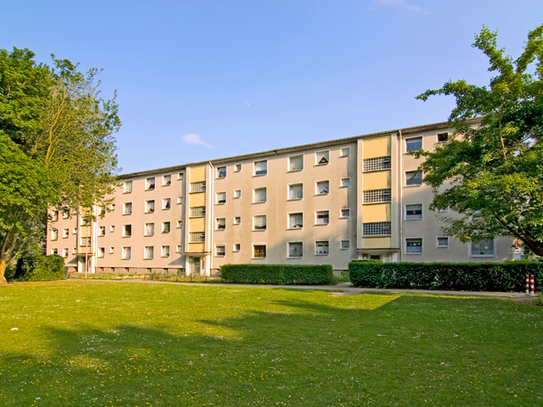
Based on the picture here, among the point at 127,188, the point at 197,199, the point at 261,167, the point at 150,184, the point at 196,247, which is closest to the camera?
the point at 261,167

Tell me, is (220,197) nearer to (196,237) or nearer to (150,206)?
(196,237)

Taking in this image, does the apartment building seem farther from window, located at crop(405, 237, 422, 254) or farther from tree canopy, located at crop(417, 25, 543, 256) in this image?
tree canopy, located at crop(417, 25, 543, 256)

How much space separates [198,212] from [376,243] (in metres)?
23.2

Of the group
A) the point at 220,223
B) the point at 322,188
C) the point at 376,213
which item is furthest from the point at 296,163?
the point at 220,223

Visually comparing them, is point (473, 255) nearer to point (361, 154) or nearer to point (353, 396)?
point (361, 154)

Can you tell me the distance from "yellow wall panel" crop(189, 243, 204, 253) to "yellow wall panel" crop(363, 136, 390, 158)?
75.2 feet

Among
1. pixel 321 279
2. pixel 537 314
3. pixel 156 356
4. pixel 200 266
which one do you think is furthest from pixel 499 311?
pixel 200 266

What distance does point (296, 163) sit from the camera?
44031 millimetres

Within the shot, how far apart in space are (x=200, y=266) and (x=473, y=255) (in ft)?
100

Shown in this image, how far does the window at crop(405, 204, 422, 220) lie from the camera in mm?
35906

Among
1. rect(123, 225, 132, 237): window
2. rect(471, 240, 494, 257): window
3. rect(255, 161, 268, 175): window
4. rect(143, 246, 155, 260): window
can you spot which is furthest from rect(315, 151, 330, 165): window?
rect(123, 225, 132, 237): window

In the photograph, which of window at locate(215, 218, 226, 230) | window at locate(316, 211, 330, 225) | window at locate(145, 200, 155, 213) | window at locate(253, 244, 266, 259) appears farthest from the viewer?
window at locate(145, 200, 155, 213)

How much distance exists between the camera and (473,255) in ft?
109

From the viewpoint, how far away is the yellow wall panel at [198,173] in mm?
49906
